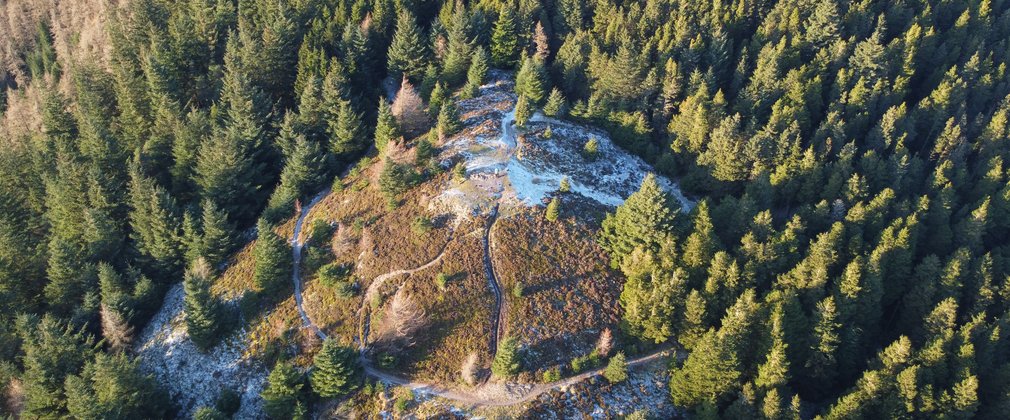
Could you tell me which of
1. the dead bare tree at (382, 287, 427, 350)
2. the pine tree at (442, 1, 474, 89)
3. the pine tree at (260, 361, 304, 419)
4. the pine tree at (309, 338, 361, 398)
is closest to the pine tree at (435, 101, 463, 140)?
the pine tree at (442, 1, 474, 89)

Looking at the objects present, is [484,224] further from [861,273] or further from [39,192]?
[39,192]

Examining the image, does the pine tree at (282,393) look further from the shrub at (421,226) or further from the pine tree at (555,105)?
the pine tree at (555,105)

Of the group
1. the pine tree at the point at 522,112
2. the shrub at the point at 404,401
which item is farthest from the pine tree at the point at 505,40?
the shrub at the point at 404,401

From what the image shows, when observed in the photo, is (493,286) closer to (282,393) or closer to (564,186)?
(564,186)

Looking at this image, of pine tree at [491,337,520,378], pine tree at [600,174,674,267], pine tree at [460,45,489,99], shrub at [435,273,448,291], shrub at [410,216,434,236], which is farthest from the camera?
pine tree at [460,45,489,99]

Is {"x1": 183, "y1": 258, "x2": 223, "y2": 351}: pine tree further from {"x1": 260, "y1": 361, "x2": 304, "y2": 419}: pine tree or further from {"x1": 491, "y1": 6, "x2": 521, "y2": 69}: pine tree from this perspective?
{"x1": 491, "y1": 6, "x2": 521, "y2": 69}: pine tree

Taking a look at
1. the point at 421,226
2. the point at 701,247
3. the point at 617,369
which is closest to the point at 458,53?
the point at 421,226
